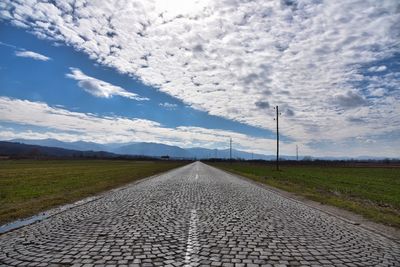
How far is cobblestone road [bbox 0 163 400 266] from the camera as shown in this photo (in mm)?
6766

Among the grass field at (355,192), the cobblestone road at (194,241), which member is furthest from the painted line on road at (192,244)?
the grass field at (355,192)

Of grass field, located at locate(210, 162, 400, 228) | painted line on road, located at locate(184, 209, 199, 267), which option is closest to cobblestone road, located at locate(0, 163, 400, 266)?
painted line on road, located at locate(184, 209, 199, 267)

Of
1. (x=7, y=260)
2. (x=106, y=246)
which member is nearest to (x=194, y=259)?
(x=106, y=246)

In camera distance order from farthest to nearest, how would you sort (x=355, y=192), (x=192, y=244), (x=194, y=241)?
(x=355, y=192) → (x=194, y=241) → (x=192, y=244)

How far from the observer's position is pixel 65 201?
17.1m

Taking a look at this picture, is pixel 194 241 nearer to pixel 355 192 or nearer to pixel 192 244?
pixel 192 244

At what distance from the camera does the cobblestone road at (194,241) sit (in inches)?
266

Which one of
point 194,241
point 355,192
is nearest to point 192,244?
point 194,241

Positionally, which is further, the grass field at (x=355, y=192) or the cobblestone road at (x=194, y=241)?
the grass field at (x=355, y=192)

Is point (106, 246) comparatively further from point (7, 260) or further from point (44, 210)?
point (44, 210)

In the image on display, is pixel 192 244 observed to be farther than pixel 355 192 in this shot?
No

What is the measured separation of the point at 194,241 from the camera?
8266 millimetres

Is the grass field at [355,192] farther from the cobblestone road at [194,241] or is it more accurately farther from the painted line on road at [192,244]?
the painted line on road at [192,244]

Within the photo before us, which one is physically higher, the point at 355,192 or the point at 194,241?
the point at 355,192
